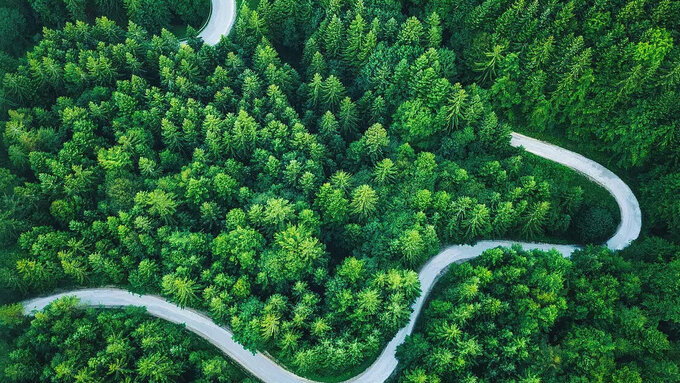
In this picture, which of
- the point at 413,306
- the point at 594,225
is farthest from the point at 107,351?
the point at 594,225

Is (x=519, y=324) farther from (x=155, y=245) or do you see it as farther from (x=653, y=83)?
(x=155, y=245)

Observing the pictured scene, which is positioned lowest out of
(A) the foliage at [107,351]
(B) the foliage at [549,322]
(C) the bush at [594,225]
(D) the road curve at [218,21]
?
(B) the foliage at [549,322]

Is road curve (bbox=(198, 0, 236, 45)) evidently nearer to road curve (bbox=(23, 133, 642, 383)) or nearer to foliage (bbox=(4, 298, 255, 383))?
road curve (bbox=(23, 133, 642, 383))

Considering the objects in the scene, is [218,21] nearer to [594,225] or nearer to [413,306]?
[413,306]

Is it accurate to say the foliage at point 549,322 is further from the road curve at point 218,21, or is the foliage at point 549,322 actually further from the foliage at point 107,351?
the road curve at point 218,21

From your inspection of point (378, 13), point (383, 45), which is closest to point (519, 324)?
point (383, 45)

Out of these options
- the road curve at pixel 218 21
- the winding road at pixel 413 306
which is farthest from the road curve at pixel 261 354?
the road curve at pixel 218 21

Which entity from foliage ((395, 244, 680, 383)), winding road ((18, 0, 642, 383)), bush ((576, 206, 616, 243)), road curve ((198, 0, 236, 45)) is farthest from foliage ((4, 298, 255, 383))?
bush ((576, 206, 616, 243))
